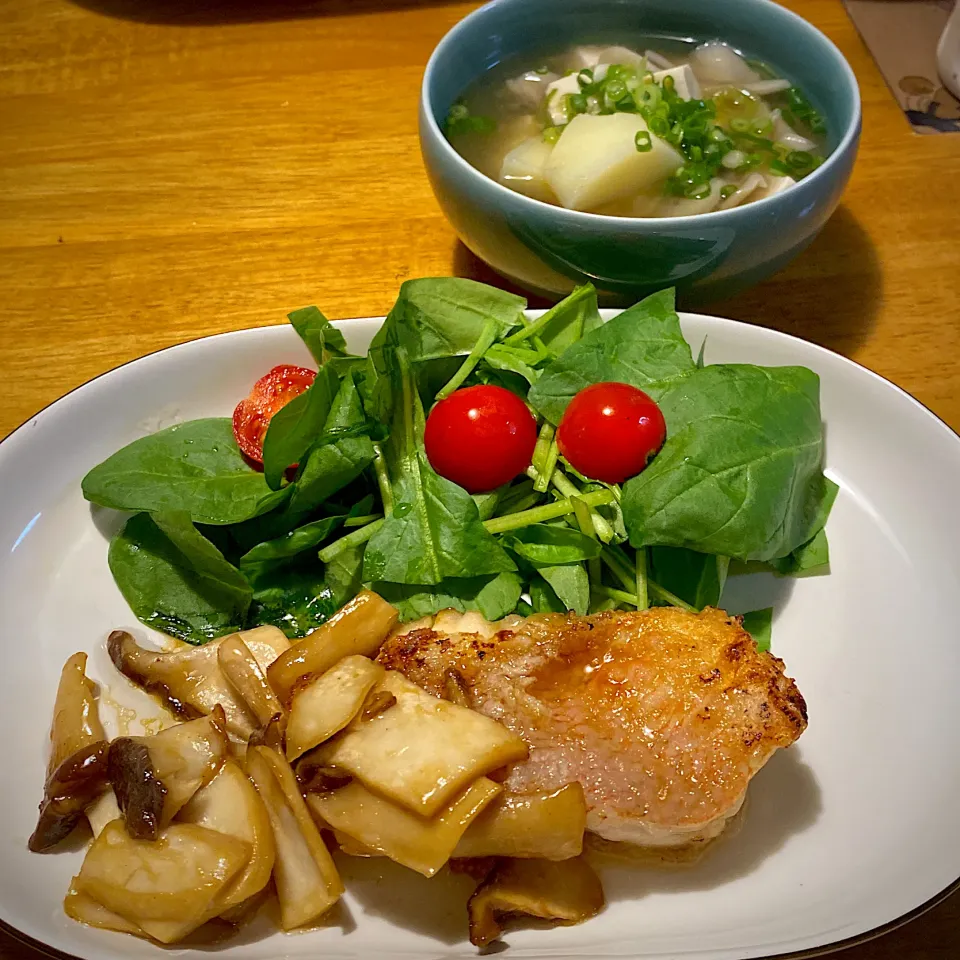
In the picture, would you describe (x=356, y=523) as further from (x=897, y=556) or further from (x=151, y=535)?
(x=897, y=556)

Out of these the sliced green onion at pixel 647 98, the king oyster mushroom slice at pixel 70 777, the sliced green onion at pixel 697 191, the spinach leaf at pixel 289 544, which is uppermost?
the sliced green onion at pixel 647 98

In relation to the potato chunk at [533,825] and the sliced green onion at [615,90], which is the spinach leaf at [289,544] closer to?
the potato chunk at [533,825]

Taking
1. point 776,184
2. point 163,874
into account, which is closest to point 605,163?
point 776,184

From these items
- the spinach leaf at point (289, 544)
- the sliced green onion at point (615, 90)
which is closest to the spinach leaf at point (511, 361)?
the spinach leaf at point (289, 544)

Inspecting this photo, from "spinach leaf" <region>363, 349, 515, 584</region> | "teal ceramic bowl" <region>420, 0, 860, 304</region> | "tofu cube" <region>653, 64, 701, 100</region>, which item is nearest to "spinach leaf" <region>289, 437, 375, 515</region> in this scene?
"spinach leaf" <region>363, 349, 515, 584</region>

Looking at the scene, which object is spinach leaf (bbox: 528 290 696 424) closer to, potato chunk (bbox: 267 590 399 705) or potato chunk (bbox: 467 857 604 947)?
potato chunk (bbox: 267 590 399 705)
